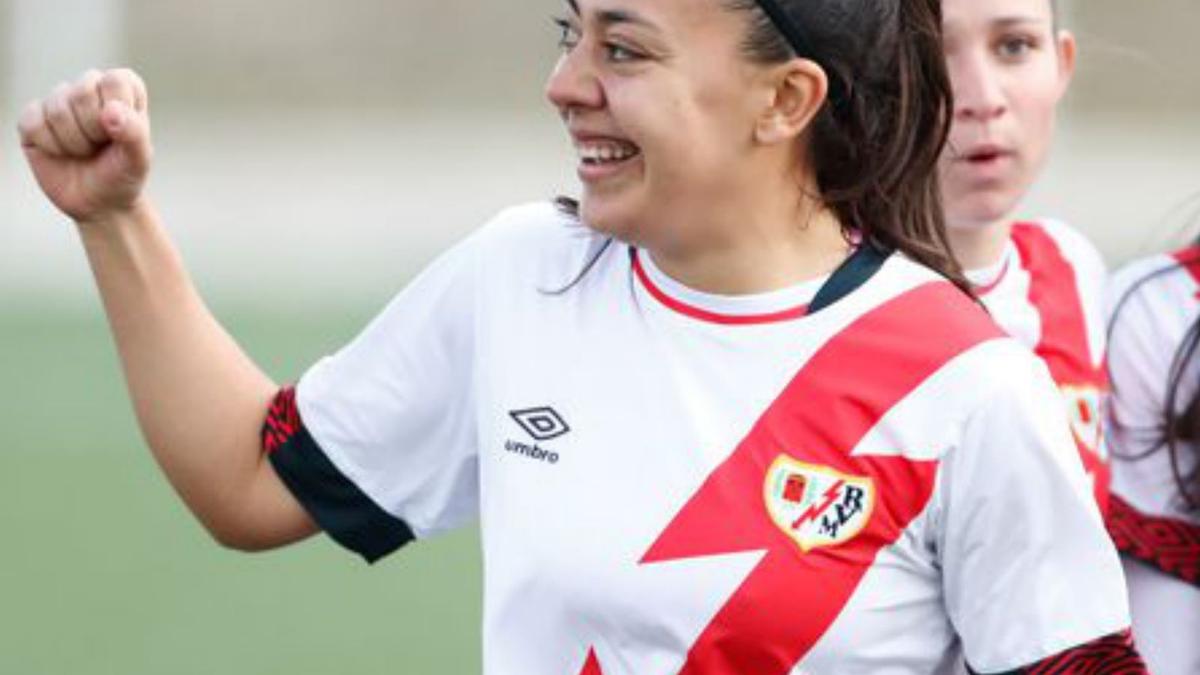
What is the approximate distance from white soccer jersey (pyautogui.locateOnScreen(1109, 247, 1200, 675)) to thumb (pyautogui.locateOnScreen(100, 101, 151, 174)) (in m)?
1.58

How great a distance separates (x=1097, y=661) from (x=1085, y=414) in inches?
37.5

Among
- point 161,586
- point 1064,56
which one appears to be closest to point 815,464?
point 1064,56

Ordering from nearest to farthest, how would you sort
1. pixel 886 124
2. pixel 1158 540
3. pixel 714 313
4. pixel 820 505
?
pixel 820 505, pixel 714 313, pixel 886 124, pixel 1158 540

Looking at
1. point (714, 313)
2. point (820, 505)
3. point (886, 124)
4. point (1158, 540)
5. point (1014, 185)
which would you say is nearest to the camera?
point (820, 505)

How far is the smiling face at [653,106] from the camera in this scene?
322cm

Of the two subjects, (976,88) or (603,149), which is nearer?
(603,149)

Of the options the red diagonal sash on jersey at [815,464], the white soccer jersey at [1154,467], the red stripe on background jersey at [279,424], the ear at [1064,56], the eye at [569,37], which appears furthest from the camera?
the ear at [1064,56]

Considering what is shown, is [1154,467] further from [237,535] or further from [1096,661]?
[237,535]

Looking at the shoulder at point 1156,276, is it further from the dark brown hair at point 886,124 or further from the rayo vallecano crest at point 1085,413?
the dark brown hair at point 886,124

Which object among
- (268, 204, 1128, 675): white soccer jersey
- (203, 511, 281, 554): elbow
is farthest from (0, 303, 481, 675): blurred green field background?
(268, 204, 1128, 675): white soccer jersey

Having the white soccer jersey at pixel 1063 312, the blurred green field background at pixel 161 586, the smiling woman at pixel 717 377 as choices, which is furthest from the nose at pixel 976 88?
the blurred green field background at pixel 161 586

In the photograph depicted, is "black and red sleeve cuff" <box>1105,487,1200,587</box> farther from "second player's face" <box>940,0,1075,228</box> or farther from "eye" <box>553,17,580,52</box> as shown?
"eye" <box>553,17,580,52</box>

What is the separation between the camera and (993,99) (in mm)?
4152

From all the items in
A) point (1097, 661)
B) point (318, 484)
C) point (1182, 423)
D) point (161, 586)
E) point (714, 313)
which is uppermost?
point (714, 313)
